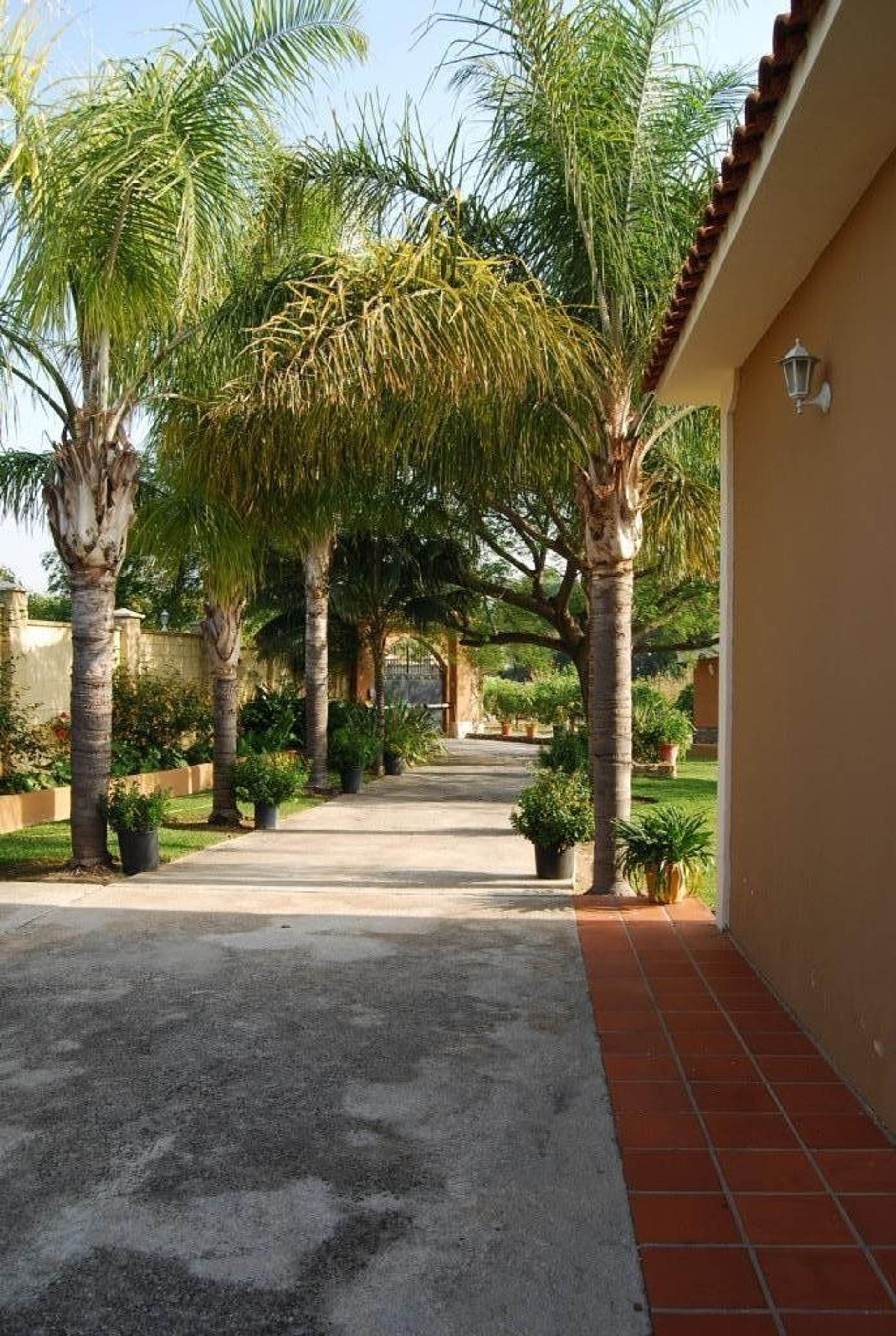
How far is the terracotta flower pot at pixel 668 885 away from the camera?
25.6 feet

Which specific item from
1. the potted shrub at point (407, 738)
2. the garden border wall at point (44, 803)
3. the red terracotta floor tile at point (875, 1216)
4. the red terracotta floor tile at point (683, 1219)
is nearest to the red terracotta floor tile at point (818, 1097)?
the red terracotta floor tile at point (875, 1216)

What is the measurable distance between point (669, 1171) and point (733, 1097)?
710mm

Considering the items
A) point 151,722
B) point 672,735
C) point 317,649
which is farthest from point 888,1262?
point 672,735

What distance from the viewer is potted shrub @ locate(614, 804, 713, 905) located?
7797 millimetres

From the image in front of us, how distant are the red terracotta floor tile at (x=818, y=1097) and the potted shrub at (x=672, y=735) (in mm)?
16268

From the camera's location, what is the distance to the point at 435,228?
703 centimetres

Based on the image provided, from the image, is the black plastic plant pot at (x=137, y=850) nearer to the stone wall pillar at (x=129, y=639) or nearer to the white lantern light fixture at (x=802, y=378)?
the white lantern light fixture at (x=802, y=378)

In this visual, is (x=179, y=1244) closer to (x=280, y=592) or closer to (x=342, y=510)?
(x=342, y=510)

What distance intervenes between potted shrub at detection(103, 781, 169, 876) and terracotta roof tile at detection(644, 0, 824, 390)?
5.66 metres

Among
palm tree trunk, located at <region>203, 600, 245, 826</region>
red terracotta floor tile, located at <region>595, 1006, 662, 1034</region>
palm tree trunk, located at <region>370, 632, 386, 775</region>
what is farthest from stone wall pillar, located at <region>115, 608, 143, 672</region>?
red terracotta floor tile, located at <region>595, 1006, 662, 1034</region>

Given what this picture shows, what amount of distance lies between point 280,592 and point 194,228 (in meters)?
12.4

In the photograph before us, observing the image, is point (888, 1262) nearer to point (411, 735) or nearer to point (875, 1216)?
point (875, 1216)

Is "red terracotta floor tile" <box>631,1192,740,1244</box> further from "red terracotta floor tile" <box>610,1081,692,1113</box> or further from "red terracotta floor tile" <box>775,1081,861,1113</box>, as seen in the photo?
"red terracotta floor tile" <box>775,1081,861,1113</box>

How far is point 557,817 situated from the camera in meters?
9.15
